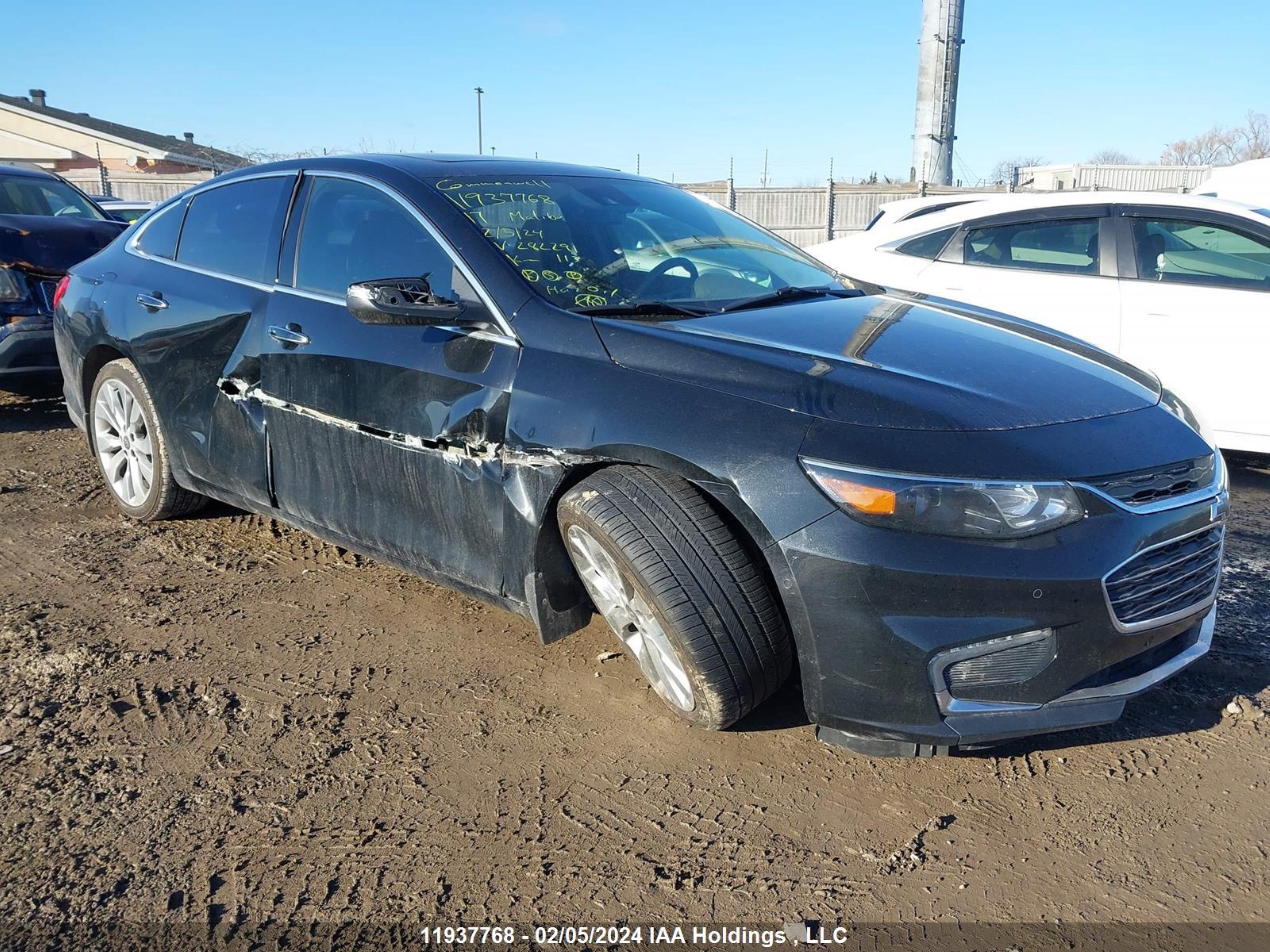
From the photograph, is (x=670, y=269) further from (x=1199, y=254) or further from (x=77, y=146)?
(x=77, y=146)

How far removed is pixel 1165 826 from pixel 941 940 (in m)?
0.78

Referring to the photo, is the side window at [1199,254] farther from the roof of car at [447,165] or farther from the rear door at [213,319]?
the rear door at [213,319]

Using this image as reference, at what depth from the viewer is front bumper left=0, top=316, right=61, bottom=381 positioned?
612 cm

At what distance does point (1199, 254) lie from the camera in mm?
5652

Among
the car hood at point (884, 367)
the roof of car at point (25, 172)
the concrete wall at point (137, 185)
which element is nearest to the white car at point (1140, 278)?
the car hood at point (884, 367)

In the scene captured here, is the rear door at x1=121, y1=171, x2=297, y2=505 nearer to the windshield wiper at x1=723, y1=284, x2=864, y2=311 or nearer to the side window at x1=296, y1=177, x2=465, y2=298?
the side window at x1=296, y1=177, x2=465, y2=298

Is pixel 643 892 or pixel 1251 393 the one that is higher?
pixel 1251 393

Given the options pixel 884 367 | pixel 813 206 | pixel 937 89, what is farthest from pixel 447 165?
pixel 937 89

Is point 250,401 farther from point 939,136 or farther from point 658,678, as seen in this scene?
point 939,136

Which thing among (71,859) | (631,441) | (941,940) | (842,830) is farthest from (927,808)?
(71,859)

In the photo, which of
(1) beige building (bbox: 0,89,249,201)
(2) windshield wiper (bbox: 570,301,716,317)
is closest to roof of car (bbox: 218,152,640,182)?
(2) windshield wiper (bbox: 570,301,716,317)

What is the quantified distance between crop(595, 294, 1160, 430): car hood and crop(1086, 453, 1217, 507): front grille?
0.67ft

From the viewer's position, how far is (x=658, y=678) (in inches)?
111

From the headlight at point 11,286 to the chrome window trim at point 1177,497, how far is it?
6339 millimetres
